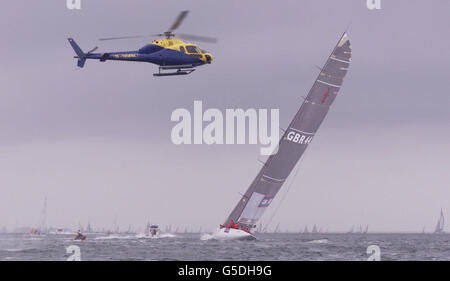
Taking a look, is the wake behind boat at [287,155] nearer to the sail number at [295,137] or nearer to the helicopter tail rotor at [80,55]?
the sail number at [295,137]

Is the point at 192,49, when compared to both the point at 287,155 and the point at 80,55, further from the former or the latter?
the point at 287,155

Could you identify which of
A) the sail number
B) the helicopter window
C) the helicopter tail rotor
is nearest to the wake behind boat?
the sail number

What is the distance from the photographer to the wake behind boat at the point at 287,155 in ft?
257

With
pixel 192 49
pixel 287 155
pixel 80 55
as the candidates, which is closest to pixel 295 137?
pixel 287 155

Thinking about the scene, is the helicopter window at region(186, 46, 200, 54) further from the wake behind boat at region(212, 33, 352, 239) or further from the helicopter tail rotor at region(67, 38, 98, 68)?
the wake behind boat at region(212, 33, 352, 239)

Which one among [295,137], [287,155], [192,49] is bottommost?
[287,155]

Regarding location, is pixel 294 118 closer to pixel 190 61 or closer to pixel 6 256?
pixel 190 61

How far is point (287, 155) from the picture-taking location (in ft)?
257

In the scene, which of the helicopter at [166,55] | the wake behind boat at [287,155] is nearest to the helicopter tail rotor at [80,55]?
the helicopter at [166,55]

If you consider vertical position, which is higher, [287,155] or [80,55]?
[80,55]

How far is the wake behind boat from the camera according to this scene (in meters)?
78.2
